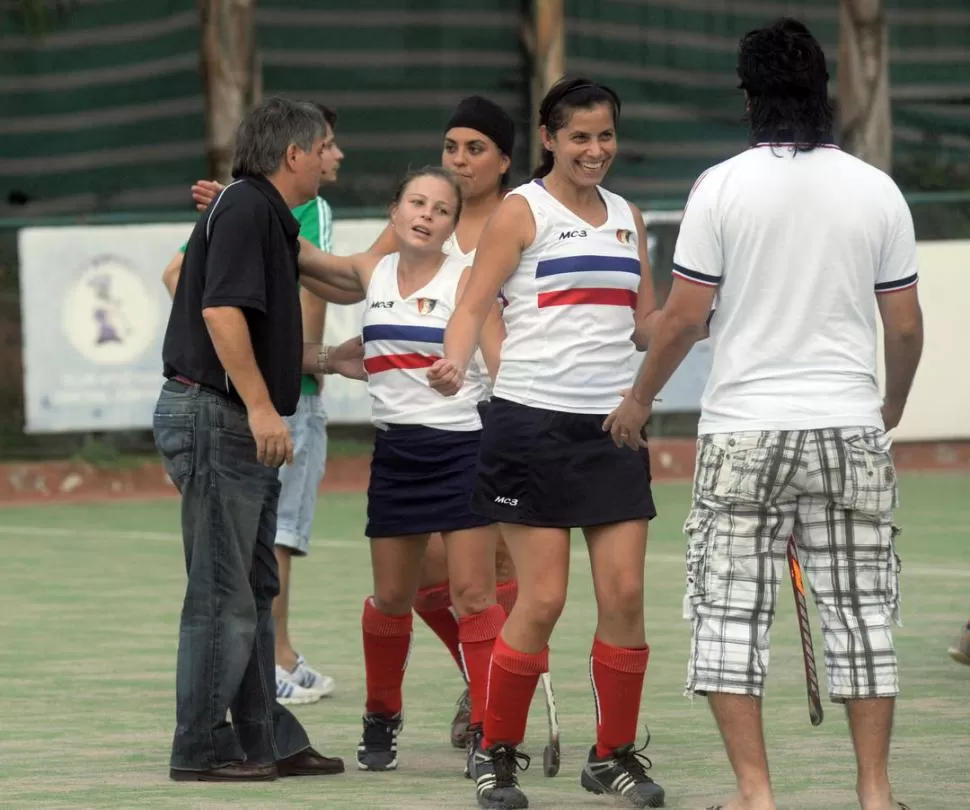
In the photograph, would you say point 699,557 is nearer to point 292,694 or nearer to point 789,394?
point 789,394

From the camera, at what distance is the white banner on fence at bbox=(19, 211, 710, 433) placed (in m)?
16.4

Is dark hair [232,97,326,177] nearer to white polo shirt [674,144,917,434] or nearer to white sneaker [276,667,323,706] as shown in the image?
white polo shirt [674,144,917,434]

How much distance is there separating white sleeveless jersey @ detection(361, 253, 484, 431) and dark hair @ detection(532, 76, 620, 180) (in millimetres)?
777

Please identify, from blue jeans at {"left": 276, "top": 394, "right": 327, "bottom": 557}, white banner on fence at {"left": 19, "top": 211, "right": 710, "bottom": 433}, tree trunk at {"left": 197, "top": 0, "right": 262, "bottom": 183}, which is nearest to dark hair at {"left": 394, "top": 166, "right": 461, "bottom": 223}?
blue jeans at {"left": 276, "top": 394, "right": 327, "bottom": 557}

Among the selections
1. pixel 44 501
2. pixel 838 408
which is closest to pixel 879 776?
pixel 838 408

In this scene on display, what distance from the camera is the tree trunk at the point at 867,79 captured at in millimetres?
19250

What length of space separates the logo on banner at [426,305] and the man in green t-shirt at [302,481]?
1311mm

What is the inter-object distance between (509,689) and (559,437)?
73cm

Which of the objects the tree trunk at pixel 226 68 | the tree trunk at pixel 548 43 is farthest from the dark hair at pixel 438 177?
the tree trunk at pixel 548 43

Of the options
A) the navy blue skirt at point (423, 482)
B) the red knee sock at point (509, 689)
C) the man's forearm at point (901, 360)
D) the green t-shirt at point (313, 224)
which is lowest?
the red knee sock at point (509, 689)

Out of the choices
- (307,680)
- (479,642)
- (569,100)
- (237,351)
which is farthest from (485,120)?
(307,680)

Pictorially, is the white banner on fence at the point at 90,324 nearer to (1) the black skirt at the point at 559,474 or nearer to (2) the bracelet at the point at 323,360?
(2) the bracelet at the point at 323,360

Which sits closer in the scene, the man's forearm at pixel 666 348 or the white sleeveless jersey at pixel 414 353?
the man's forearm at pixel 666 348

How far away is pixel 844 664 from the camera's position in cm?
589
